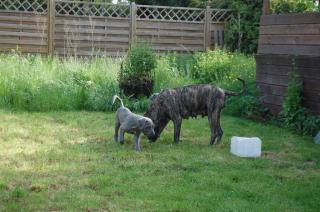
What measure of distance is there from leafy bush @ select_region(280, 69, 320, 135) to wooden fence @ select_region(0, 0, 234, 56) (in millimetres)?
6485

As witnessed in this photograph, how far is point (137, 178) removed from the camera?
5953 mm

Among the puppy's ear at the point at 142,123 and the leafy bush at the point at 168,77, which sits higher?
the leafy bush at the point at 168,77

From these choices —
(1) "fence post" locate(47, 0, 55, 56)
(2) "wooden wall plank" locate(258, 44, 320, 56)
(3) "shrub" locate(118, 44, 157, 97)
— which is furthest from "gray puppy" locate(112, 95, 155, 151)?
(1) "fence post" locate(47, 0, 55, 56)

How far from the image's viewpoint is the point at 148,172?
246 inches

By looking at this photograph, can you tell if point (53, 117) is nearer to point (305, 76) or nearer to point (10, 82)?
point (10, 82)

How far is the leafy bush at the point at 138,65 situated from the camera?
11031mm

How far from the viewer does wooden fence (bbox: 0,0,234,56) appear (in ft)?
51.1

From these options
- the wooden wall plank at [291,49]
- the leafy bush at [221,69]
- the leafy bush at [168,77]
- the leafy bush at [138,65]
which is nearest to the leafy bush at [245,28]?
the leafy bush at [221,69]

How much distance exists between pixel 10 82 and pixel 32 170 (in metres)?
5.15

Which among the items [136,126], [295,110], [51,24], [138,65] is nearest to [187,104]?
[136,126]

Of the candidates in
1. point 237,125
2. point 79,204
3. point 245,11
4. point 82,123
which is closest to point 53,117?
point 82,123

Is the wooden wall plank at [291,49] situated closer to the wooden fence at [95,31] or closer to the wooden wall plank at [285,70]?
the wooden wall plank at [285,70]

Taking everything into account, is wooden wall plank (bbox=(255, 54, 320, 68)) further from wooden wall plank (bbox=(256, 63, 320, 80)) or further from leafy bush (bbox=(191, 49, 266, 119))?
leafy bush (bbox=(191, 49, 266, 119))

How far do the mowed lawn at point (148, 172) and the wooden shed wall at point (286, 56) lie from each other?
105 cm
